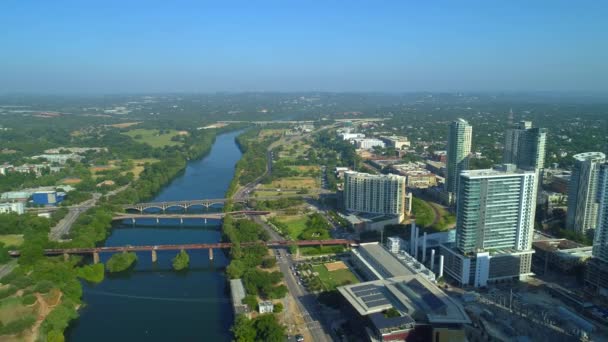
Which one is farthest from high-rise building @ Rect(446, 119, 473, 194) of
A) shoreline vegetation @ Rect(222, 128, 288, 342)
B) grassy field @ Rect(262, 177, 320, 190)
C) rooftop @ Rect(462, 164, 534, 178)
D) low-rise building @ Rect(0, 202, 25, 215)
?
low-rise building @ Rect(0, 202, 25, 215)

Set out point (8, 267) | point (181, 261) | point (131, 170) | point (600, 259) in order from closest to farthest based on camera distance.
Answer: point (600, 259)
point (8, 267)
point (181, 261)
point (131, 170)

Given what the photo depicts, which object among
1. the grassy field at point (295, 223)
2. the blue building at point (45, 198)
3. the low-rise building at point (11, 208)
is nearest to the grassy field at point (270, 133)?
the blue building at point (45, 198)

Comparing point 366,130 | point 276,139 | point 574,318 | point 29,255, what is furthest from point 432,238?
point 366,130

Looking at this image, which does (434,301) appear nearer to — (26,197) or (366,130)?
(26,197)

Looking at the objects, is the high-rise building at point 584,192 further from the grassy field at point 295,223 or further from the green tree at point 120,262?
the green tree at point 120,262

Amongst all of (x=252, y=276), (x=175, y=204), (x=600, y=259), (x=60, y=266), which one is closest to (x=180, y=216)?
(x=175, y=204)

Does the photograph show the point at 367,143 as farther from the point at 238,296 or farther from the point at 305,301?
the point at 238,296

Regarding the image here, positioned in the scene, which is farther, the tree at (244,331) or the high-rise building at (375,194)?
the high-rise building at (375,194)
